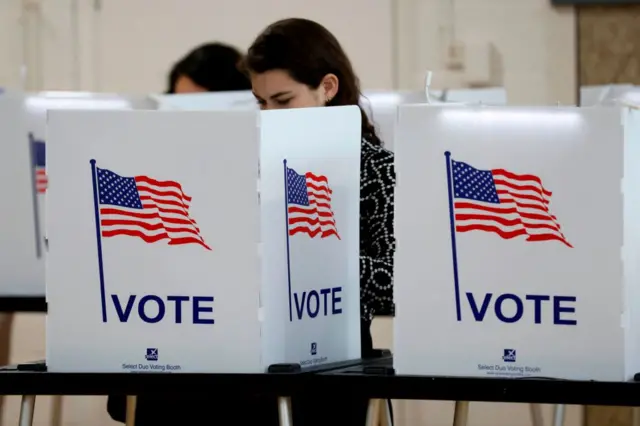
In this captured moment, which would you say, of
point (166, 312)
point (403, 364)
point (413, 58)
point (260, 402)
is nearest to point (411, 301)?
point (403, 364)

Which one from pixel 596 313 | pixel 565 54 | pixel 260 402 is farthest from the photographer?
pixel 565 54

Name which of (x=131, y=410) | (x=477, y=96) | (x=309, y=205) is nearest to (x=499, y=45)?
(x=477, y=96)

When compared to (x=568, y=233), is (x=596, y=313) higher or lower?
lower

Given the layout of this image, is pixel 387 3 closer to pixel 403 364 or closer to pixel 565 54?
pixel 565 54

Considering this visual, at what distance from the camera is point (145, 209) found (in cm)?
165

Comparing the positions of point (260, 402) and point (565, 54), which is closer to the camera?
point (260, 402)

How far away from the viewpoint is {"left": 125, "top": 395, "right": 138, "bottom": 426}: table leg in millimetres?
2142

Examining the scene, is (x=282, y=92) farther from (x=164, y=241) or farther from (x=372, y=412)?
(x=372, y=412)

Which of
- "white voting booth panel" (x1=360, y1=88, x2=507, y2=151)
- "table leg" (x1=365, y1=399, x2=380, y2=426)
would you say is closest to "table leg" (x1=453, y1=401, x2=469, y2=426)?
"table leg" (x1=365, y1=399, x2=380, y2=426)

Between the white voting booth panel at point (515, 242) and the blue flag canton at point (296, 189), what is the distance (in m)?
0.19

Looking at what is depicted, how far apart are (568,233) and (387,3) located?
2.81 meters

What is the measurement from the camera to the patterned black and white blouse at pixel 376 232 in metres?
1.95

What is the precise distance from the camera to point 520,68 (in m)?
4.23

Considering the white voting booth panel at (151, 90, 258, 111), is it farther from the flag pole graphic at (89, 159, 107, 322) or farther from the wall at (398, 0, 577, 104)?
the flag pole graphic at (89, 159, 107, 322)
